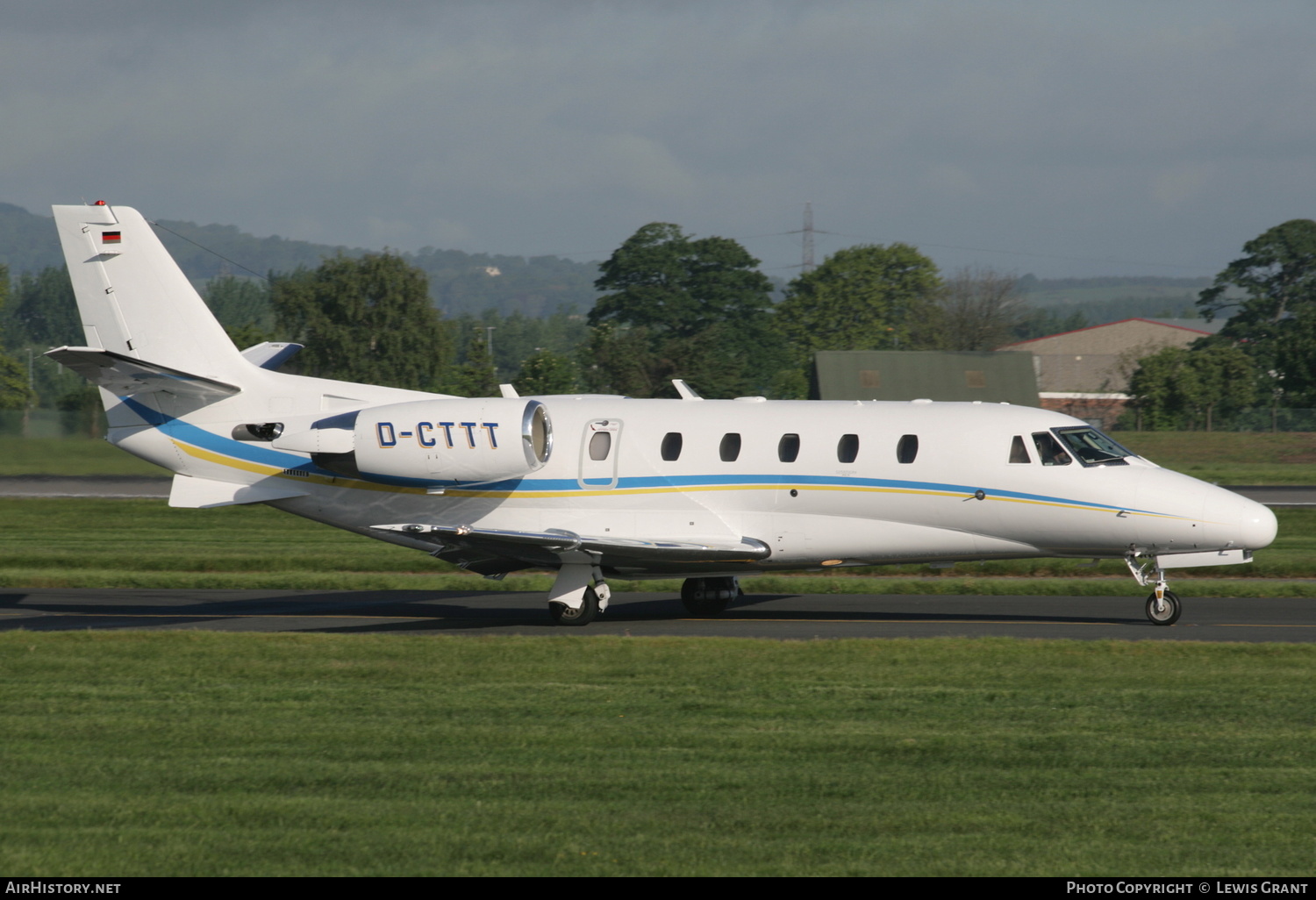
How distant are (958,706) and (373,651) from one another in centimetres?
701

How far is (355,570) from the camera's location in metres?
27.5

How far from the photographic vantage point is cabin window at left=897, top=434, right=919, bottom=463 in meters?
19.0

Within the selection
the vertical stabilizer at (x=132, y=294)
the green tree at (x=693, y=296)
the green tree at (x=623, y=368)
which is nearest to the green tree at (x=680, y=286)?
the green tree at (x=693, y=296)

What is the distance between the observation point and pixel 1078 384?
15675 centimetres

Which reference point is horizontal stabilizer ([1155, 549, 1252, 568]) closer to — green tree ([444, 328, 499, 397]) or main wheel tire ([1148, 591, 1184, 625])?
main wheel tire ([1148, 591, 1184, 625])

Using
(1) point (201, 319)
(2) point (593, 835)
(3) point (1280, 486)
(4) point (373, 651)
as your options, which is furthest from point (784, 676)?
(3) point (1280, 486)

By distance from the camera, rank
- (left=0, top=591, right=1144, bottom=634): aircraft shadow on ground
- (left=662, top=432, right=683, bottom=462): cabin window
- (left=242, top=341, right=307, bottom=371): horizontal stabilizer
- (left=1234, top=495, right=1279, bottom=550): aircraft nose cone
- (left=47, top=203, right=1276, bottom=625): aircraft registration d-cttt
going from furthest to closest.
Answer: (left=242, top=341, right=307, bottom=371): horizontal stabilizer, (left=662, top=432, right=683, bottom=462): cabin window, (left=0, top=591, right=1144, bottom=634): aircraft shadow on ground, (left=47, top=203, right=1276, bottom=625): aircraft registration d-cttt, (left=1234, top=495, right=1279, bottom=550): aircraft nose cone

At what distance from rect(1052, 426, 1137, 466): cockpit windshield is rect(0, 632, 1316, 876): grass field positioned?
327 centimetres

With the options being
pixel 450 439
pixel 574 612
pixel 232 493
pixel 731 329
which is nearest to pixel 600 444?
pixel 450 439

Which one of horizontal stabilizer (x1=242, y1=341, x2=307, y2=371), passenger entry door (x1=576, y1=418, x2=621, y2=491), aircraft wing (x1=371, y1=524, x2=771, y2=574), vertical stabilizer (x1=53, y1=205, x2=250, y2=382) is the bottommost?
aircraft wing (x1=371, y1=524, x2=771, y2=574)

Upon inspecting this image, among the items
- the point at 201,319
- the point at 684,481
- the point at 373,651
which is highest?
the point at 201,319

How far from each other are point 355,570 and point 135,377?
7.80 metres

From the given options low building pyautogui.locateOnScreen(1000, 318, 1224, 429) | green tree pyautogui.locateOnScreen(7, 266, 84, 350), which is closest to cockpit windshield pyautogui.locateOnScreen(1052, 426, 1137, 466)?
low building pyautogui.locateOnScreen(1000, 318, 1224, 429)
